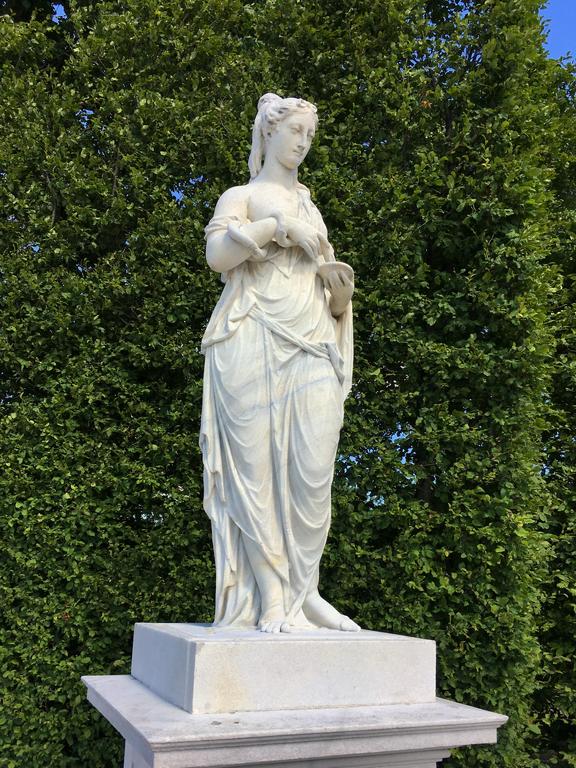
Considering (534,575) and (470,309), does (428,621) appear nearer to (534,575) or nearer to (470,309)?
(534,575)

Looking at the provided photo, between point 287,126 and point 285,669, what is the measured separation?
290 cm

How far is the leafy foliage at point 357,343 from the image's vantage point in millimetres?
6039

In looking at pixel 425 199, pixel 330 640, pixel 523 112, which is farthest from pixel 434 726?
pixel 523 112

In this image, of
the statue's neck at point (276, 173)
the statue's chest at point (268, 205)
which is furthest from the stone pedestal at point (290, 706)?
the statue's neck at point (276, 173)

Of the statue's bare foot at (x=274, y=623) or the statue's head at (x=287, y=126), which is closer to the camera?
the statue's bare foot at (x=274, y=623)

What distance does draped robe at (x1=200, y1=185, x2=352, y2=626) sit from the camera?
364 cm

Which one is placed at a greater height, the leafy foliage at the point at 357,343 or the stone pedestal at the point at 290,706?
the leafy foliage at the point at 357,343

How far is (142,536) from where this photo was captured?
6285 millimetres

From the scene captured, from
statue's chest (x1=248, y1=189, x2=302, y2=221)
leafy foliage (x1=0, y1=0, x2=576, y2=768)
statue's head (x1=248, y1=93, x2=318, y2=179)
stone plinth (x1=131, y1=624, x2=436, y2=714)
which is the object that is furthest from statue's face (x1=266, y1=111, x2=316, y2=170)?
stone plinth (x1=131, y1=624, x2=436, y2=714)

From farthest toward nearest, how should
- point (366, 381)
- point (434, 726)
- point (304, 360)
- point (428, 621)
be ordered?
point (366, 381) < point (428, 621) < point (304, 360) < point (434, 726)

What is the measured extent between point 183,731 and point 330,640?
0.80m

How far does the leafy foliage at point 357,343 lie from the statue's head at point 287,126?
243 cm

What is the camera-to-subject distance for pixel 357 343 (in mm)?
6602

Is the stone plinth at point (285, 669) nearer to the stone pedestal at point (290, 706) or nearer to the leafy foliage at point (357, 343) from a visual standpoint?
the stone pedestal at point (290, 706)
